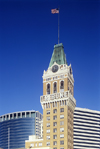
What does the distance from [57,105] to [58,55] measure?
30426 millimetres

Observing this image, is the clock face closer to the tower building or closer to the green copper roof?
the tower building

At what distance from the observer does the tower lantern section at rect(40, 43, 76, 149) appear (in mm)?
132250

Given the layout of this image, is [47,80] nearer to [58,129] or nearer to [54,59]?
[54,59]

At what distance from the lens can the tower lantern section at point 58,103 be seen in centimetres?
13225

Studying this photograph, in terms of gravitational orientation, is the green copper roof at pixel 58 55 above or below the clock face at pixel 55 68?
above

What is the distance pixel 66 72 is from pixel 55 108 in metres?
19.5

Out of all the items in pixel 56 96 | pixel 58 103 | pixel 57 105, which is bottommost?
pixel 57 105

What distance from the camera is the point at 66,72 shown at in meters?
142

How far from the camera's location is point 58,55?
153 metres

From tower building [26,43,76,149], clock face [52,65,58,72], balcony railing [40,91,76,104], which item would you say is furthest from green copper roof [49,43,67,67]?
balcony railing [40,91,76,104]

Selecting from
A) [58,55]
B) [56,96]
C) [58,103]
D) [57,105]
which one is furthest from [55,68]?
[57,105]

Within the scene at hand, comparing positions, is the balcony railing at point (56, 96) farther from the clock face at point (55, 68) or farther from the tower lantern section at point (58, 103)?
the clock face at point (55, 68)

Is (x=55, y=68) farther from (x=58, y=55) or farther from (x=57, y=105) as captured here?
(x=57, y=105)

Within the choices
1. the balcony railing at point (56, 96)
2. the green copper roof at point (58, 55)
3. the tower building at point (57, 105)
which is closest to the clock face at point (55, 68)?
the tower building at point (57, 105)
